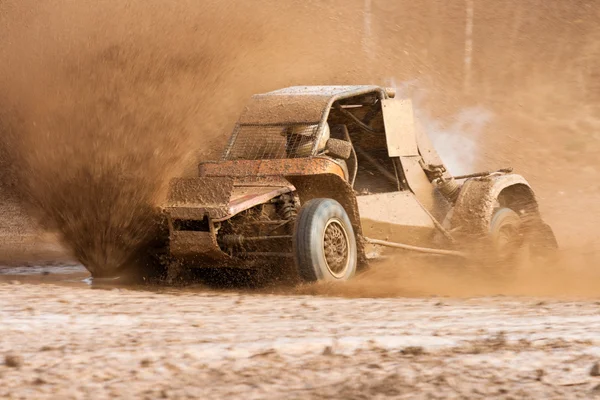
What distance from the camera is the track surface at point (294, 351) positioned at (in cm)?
458

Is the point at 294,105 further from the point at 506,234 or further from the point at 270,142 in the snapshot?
the point at 506,234

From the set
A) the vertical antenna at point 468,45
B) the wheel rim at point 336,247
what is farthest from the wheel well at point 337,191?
the vertical antenna at point 468,45

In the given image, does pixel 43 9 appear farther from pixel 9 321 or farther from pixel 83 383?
pixel 83 383

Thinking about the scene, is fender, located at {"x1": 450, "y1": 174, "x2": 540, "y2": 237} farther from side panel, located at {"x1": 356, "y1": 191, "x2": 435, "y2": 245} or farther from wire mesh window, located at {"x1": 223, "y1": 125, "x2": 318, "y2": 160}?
wire mesh window, located at {"x1": 223, "y1": 125, "x2": 318, "y2": 160}

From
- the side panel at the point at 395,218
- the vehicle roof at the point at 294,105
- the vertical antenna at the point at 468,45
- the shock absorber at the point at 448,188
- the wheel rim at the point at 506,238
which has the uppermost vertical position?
the vertical antenna at the point at 468,45

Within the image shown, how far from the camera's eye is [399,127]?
368 inches

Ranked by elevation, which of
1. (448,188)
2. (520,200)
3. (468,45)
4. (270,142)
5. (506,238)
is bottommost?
(506,238)

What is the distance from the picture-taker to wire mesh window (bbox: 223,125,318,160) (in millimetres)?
8602

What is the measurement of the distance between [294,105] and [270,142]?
15.1 inches

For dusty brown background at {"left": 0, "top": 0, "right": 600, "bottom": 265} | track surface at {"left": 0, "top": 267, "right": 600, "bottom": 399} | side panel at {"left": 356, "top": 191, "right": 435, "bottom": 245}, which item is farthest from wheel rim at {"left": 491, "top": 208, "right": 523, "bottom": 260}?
track surface at {"left": 0, "top": 267, "right": 600, "bottom": 399}

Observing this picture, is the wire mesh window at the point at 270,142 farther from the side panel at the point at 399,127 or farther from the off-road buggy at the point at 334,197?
the side panel at the point at 399,127

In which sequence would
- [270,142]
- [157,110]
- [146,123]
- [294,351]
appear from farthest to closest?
[157,110]
[146,123]
[270,142]
[294,351]

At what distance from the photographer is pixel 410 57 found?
2700 centimetres

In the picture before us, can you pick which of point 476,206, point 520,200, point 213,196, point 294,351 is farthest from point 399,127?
point 294,351
